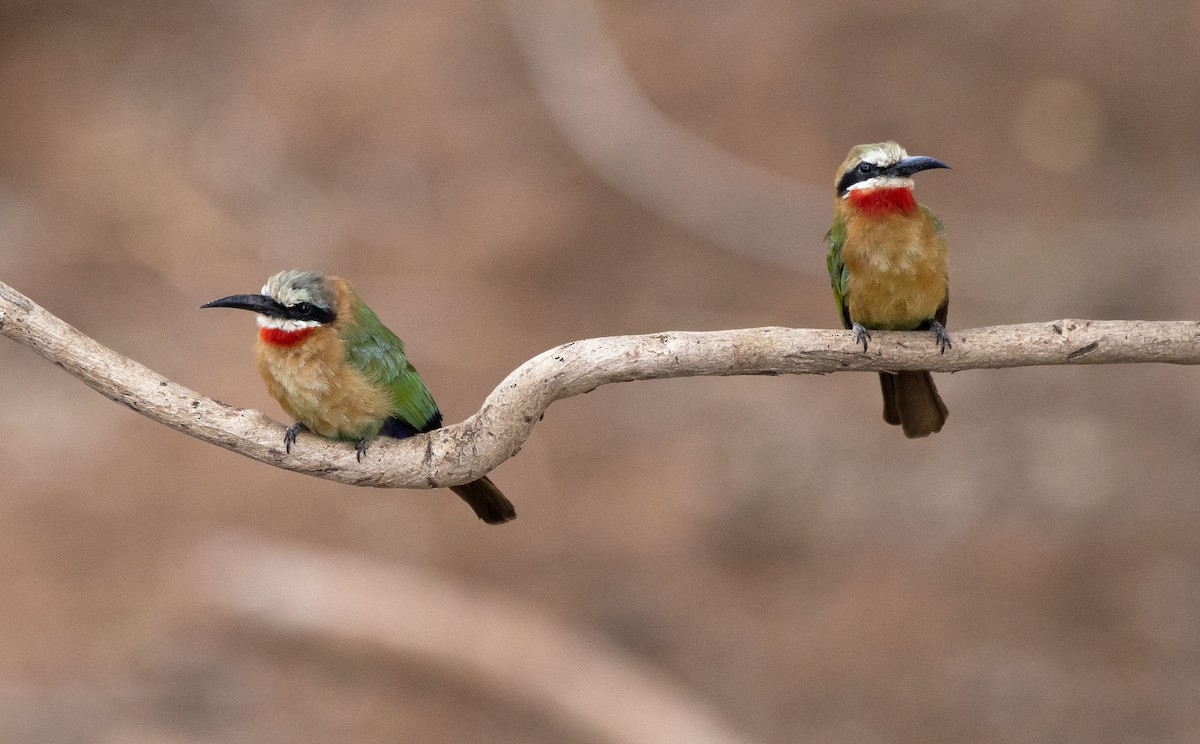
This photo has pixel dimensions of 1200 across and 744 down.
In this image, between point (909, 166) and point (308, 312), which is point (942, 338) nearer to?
point (909, 166)

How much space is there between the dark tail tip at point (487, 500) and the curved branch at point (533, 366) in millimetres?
467

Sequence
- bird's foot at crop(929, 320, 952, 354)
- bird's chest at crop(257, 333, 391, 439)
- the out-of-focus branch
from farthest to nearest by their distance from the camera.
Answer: the out-of-focus branch
bird's chest at crop(257, 333, 391, 439)
bird's foot at crop(929, 320, 952, 354)

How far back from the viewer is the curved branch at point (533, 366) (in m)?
3.40

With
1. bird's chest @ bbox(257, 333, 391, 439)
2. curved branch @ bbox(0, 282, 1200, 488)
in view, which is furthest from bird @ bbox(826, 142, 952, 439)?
bird's chest @ bbox(257, 333, 391, 439)

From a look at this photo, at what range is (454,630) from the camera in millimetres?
7785

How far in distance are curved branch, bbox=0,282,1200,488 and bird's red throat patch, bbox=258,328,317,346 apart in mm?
481

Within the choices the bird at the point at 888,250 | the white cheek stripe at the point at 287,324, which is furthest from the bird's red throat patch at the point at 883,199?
the white cheek stripe at the point at 287,324

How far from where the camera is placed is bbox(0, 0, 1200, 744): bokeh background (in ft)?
26.0

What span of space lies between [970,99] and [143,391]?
8.18 meters

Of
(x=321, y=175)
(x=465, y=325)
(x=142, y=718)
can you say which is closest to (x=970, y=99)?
(x=465, y=325)

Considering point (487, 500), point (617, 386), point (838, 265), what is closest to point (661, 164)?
point (617, 386)

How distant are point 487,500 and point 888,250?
154 cm

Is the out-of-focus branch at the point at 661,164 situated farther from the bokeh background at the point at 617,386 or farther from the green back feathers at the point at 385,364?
the green back feathers at the point at 385,364

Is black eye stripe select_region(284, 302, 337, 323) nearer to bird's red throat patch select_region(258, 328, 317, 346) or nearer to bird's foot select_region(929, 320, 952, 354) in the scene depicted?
bird's red throat patch select_region(258, 328, 317, 346)
